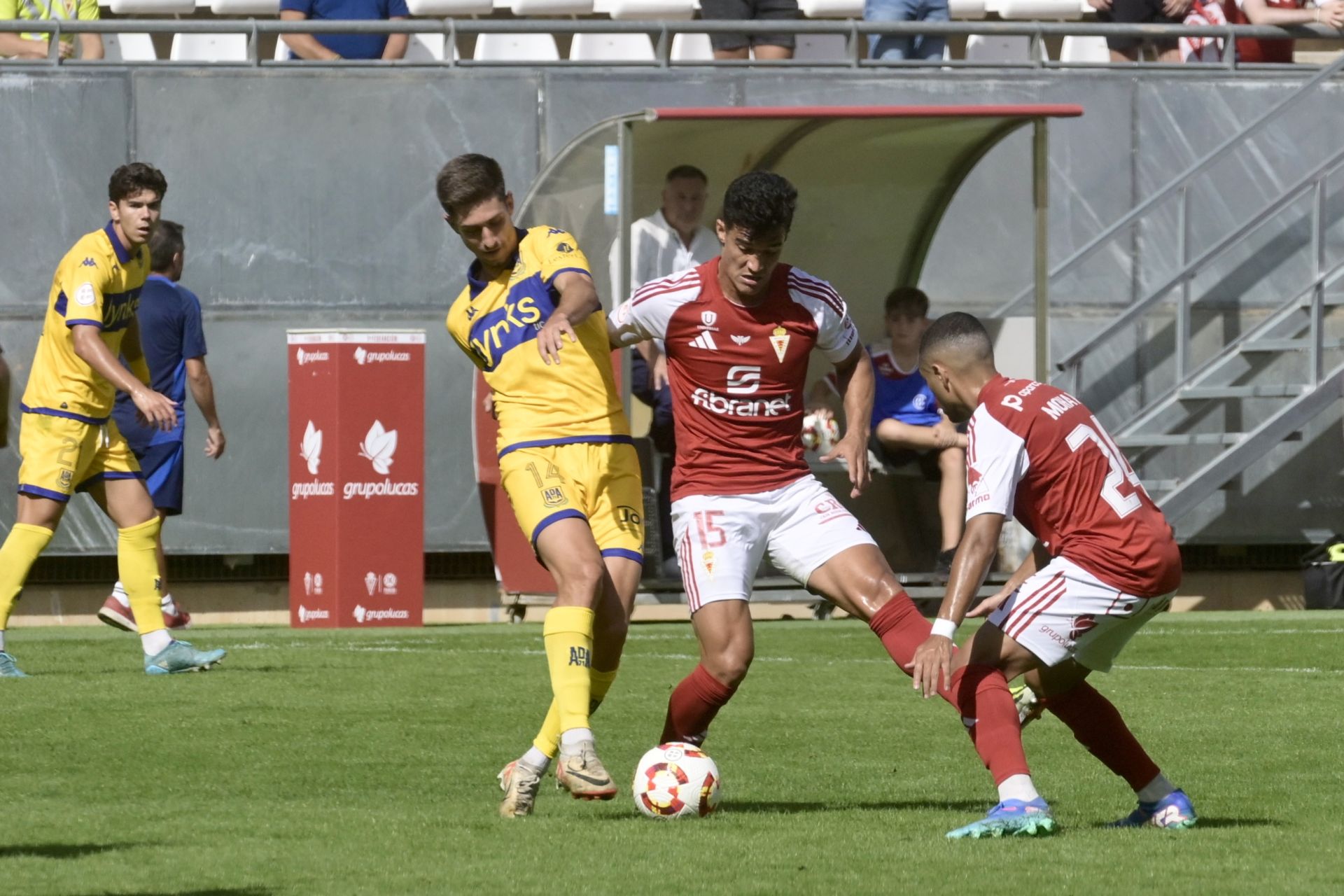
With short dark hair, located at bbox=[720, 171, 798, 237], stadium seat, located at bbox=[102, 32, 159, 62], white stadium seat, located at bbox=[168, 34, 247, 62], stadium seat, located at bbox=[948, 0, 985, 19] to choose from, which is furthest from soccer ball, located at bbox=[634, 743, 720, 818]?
stadium seat, located at bbox=[948, 0, 985, 19]

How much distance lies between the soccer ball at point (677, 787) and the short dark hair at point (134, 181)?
4.39m

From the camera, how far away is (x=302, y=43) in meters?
15.4

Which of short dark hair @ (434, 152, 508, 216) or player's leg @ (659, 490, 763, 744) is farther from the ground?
short dark hair @ (434, 152, 508, 216)

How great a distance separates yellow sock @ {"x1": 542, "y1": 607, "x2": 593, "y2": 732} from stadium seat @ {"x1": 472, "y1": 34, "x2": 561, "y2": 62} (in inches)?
394

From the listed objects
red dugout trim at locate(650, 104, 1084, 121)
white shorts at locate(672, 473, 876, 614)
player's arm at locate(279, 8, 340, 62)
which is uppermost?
player's arm at locate(279, 8, 340, 62)

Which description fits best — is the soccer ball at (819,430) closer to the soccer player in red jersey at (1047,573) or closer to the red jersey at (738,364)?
the red jersey at (738,364)

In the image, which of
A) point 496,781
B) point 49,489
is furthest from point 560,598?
point 49,489

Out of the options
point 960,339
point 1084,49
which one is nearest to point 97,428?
point 960,339

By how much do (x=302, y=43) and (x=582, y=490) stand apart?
947 centimetres

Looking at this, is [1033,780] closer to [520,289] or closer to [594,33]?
[520,289]

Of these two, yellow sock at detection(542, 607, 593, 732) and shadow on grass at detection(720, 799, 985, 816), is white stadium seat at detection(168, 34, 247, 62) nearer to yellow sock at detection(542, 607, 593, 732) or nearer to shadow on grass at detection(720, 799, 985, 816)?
yellow sock at detection(542, 607, 593, 732)

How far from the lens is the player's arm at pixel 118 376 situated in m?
8.87

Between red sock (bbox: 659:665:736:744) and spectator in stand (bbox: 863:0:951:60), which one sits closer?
red sock (bbox: 659:665:736:744)

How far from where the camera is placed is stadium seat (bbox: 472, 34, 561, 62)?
52.1 feet
